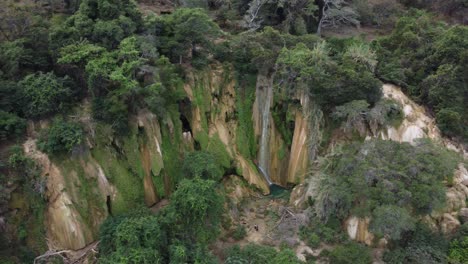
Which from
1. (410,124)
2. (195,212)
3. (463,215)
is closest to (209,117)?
(195,212)

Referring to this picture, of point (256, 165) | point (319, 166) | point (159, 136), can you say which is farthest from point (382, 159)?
point (159, 136)

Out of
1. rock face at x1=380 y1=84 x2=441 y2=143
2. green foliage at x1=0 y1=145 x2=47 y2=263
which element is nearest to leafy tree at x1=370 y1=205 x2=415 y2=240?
rock face at x1=380 y1=84 x2=441 y2=143

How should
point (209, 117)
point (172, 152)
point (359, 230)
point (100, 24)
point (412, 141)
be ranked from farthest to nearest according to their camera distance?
point (209, 117)
point (172, 152)
point (412, 141)
point (100, 24)
point (359, 230)

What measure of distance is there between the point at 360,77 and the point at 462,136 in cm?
752

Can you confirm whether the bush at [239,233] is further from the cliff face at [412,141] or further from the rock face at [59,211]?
the rock face at [59,211]

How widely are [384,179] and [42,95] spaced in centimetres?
1779

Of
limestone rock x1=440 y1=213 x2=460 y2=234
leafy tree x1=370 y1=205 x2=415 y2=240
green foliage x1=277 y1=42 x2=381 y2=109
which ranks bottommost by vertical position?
limestone rock x1=440 y1=213 x2=460 y2=234

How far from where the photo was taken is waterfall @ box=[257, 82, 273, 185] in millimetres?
26484

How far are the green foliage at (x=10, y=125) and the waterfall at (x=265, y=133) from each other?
1432 centimetres

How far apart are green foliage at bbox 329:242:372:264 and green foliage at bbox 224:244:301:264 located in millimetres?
1972

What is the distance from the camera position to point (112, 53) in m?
21.6

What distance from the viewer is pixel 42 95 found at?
20547 millimetres

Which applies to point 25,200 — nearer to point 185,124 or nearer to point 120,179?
point 120,179

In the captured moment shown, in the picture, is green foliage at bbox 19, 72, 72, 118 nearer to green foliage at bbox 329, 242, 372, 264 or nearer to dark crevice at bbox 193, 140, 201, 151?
dark crevice at bbox 193, 140, 201, 151
